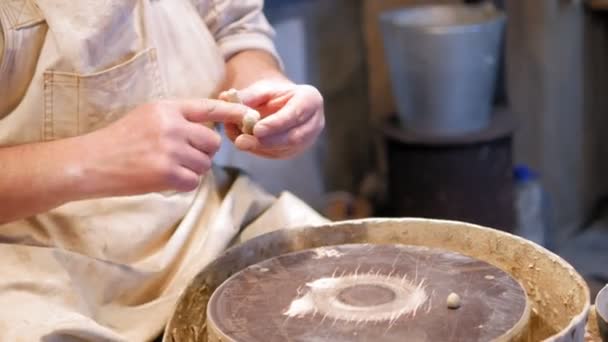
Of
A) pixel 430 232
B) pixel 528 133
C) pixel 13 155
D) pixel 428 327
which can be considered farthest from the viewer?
pixel 528 133

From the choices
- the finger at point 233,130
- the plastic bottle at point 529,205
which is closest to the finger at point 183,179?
the finger at point 233,130

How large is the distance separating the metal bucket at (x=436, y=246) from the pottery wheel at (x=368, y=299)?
0.06 meters

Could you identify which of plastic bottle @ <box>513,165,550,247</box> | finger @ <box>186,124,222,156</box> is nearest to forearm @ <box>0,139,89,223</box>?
finger @ <box>186,124,222,156</box>

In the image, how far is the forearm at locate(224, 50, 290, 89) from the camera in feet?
3.92

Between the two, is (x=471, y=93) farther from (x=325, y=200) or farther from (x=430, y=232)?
(x=430, y=232)

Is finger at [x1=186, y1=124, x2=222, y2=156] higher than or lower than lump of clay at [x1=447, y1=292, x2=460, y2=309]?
higher

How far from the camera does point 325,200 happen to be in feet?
8.54

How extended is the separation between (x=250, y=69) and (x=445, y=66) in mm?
1128

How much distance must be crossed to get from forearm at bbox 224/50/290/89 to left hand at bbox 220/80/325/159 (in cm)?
→ 8

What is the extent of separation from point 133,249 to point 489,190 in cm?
146

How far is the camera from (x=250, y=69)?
1.21 meters

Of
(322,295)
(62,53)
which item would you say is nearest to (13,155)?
(62,53)

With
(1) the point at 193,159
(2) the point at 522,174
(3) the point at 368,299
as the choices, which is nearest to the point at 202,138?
(1) the point at 193,159

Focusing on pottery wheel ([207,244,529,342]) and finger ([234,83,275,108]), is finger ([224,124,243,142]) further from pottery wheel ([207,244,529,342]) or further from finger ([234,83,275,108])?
pottery wheel ([207,244,529,342])
